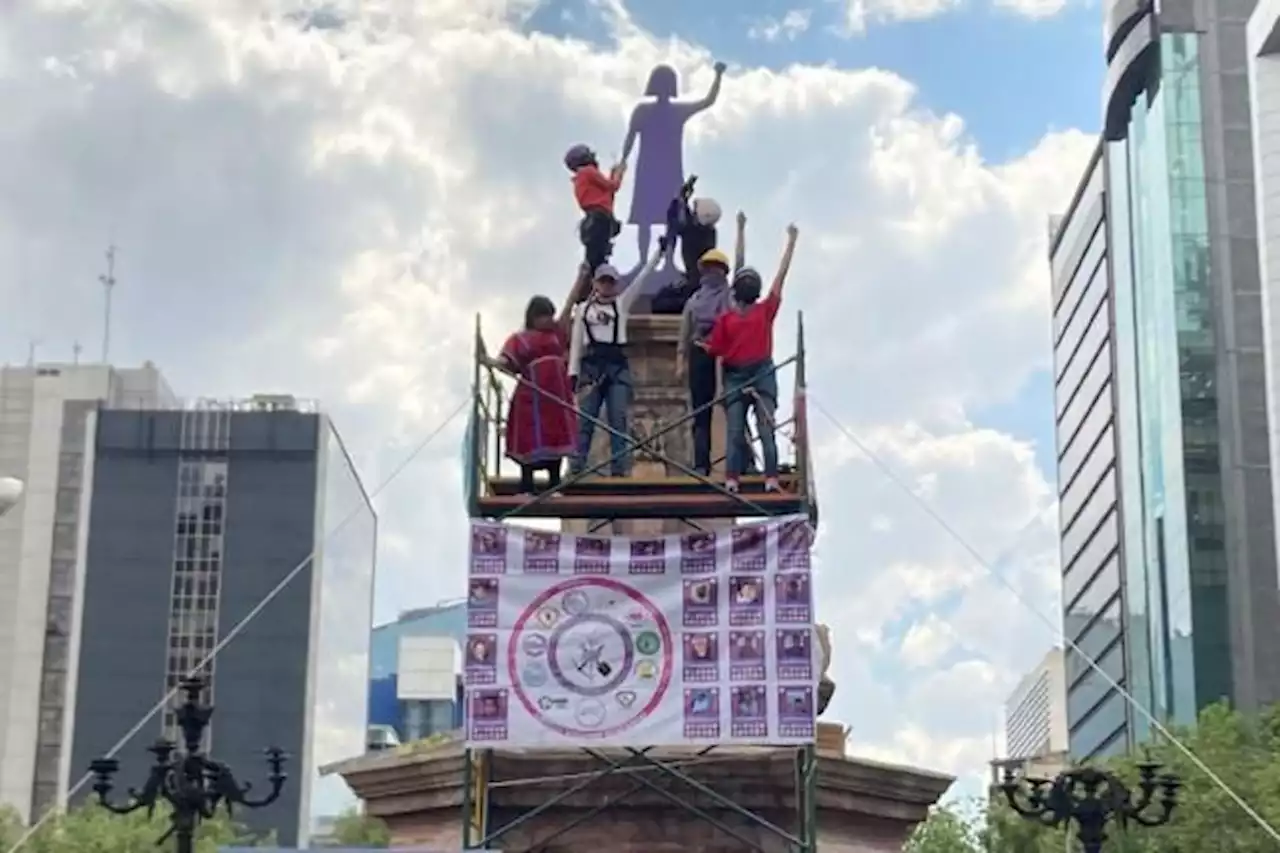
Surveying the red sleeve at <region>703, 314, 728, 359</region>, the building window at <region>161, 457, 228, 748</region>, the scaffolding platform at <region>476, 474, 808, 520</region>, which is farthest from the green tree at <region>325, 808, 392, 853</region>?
the building window at <region>161, 457, 228, 748</region>

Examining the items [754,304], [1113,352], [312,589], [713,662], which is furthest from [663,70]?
[312,589]

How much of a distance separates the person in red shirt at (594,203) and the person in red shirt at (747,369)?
1973 millimetres

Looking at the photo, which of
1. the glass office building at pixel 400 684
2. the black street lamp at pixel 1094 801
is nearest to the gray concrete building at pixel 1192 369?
the black street lamp at pixel 1094 801

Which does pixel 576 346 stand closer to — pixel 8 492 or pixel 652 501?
pixel 652 501

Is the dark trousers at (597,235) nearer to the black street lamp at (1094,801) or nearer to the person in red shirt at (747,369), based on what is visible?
the person in red shirt at (747,369)

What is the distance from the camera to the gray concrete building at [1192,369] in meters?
66.4

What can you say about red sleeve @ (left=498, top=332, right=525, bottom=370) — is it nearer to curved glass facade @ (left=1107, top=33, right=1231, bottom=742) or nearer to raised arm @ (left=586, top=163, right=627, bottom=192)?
raised arm @ (left=586, top=163, right=627, bottom=192)

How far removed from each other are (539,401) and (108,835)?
115ft

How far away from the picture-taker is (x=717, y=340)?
16.7 metres

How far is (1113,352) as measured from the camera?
83.4 metres

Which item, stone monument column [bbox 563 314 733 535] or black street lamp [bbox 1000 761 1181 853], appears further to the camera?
black street lamp [bbox 1000 761 1181 853]

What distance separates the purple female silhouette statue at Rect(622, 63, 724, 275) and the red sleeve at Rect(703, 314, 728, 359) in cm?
295

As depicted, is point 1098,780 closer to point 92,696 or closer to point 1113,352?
point 1113,352

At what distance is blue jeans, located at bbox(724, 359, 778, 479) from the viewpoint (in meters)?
16.5
